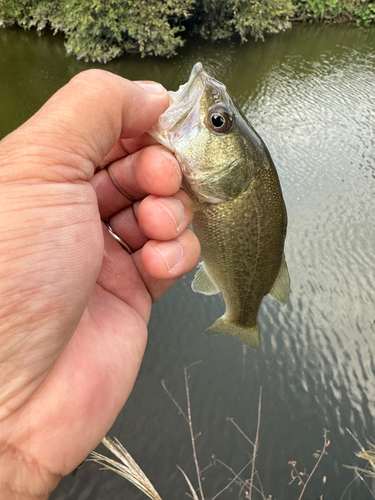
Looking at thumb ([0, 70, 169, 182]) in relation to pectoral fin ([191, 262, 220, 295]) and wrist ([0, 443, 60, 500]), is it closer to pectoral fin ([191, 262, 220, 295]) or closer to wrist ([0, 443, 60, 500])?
wrist ([0, 443, 60, 500])

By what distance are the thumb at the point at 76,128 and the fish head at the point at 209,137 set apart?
18 centimetres

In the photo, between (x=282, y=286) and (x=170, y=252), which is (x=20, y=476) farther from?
(x=282, y=286)

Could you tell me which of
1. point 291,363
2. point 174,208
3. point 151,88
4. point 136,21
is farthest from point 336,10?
point 174,208

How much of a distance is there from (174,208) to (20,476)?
138 centimetres

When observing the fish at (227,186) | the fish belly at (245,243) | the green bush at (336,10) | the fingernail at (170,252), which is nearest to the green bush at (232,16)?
the green bush at (336,10)

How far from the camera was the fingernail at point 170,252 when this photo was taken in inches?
76.5

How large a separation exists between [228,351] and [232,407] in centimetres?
85

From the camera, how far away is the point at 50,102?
4.96 ft

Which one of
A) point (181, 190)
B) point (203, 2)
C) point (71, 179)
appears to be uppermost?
point (203, 2)

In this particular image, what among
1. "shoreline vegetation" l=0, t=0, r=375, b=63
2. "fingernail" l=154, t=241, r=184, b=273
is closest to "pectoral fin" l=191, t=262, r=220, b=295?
"fingernail" l=154, t=241, r=184, b=273

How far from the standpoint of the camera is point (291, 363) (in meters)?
5.56

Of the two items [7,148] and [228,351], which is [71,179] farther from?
[228,351]

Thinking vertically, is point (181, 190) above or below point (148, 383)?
above

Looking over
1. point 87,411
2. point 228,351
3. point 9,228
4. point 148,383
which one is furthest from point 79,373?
point 228,351
